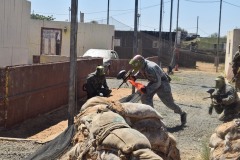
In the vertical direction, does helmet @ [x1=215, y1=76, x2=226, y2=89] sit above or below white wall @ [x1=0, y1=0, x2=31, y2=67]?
below

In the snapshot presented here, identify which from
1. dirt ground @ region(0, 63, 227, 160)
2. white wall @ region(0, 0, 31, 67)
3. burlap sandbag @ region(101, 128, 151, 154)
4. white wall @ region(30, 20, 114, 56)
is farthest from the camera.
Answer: white wall @ region(30, 20, 114, 56)

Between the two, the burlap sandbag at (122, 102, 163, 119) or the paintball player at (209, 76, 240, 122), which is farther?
the paintball player at (209, 76, 240, 122)

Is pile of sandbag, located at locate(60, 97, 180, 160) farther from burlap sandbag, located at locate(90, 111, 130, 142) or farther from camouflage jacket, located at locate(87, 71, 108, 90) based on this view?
camouflage jacket, located at locate(87, 71, 108, 90)

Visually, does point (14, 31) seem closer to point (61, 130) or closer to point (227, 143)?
point (61, 130)

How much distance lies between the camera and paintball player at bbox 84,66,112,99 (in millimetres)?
12234

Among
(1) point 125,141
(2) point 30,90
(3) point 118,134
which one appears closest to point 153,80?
(2) point 30,90

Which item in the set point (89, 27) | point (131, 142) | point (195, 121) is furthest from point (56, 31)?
point (131, 142)

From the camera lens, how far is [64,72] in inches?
494

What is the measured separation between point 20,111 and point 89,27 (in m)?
22.6

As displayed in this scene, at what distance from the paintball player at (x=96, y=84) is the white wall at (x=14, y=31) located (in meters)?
4.07

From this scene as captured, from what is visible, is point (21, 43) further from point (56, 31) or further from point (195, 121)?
point (56, 31)

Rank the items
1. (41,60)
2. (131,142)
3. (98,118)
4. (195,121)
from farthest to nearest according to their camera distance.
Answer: (41,60), (195,121), (98,118), (131,142)

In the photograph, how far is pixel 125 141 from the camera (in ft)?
12.3

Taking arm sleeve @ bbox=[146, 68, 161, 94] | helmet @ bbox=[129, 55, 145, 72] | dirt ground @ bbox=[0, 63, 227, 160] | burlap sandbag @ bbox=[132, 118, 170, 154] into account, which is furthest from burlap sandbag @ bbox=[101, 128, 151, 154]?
arm sleeve @ bbox=[146, 68, 161, 94]
